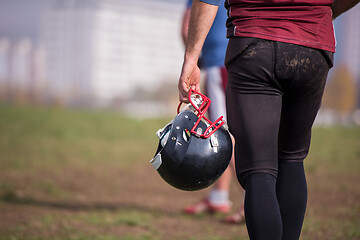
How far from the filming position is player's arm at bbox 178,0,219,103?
165 cm

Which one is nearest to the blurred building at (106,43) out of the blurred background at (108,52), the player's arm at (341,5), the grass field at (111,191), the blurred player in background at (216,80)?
the blurred background at (108,52)

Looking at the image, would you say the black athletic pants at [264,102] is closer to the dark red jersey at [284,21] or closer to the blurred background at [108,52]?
the dark red jersey at [284,21]

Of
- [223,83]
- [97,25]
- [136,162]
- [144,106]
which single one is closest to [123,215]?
[223,83]

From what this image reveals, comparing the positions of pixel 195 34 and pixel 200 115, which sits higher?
pixel 195 34

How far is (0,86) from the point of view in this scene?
52.1 metres

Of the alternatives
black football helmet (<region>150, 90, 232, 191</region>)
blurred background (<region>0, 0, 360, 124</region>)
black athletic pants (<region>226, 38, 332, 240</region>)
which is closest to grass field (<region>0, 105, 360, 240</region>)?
black football helmet (<region>150, 90, 232, 191</region>)

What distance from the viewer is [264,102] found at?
5.08 ft

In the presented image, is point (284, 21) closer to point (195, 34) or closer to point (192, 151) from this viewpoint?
point (195, 34)

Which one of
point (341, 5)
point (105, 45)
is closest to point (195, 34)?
point (341, 5)

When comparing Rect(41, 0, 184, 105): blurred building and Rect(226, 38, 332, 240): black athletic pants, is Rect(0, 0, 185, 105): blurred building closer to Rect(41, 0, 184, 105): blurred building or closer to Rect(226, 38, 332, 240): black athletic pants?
Rect(41, 0, 184, 105): blurred building

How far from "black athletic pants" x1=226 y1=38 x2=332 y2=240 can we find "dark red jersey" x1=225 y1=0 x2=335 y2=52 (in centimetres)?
3

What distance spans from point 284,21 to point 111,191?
3.57m

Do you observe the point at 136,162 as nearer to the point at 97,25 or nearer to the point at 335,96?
the point at 335,96

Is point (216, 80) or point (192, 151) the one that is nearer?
point (192, 151)
